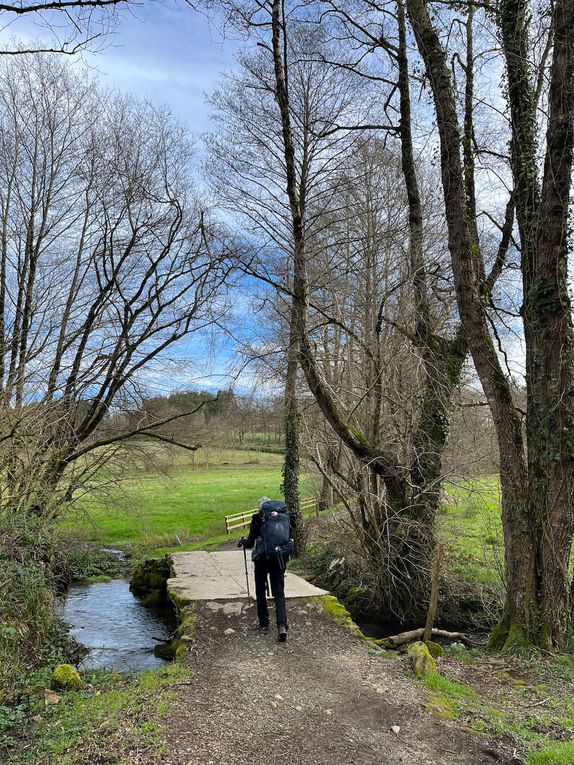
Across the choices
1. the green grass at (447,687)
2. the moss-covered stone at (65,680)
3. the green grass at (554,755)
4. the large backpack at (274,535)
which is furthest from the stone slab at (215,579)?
the green grass at (554,755)

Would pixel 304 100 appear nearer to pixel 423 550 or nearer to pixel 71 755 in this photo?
pixel 423 550

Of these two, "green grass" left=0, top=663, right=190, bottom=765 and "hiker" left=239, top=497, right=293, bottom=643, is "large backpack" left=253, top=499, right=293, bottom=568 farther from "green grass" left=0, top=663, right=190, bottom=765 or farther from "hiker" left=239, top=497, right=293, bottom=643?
"green grass" left=0, top=663, right=190, bottom=765

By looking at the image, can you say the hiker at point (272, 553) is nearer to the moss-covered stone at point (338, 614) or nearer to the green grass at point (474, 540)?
the moss-covered stone at point (338, 614)

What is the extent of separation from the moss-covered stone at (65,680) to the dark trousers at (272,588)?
2.42 meters

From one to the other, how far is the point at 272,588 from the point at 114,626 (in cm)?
568

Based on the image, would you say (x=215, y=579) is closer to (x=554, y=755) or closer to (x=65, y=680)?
(x=65, y=680)

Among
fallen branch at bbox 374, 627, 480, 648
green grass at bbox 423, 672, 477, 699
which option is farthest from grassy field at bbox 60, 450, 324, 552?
green grass at bbox 423, 672, 477, 699

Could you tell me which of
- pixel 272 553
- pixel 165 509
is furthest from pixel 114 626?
pixel 165 509

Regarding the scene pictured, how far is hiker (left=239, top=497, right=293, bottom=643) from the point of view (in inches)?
294

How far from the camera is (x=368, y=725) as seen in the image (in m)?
5.07

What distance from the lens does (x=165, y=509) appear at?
2669cm

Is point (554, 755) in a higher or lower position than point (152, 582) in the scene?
higher

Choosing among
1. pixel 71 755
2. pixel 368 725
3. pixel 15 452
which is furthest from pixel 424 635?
pixel 15 452

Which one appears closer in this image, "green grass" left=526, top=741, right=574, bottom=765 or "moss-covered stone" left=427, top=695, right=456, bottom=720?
"green grass" left=526, top=741, right=574, bottom=765
